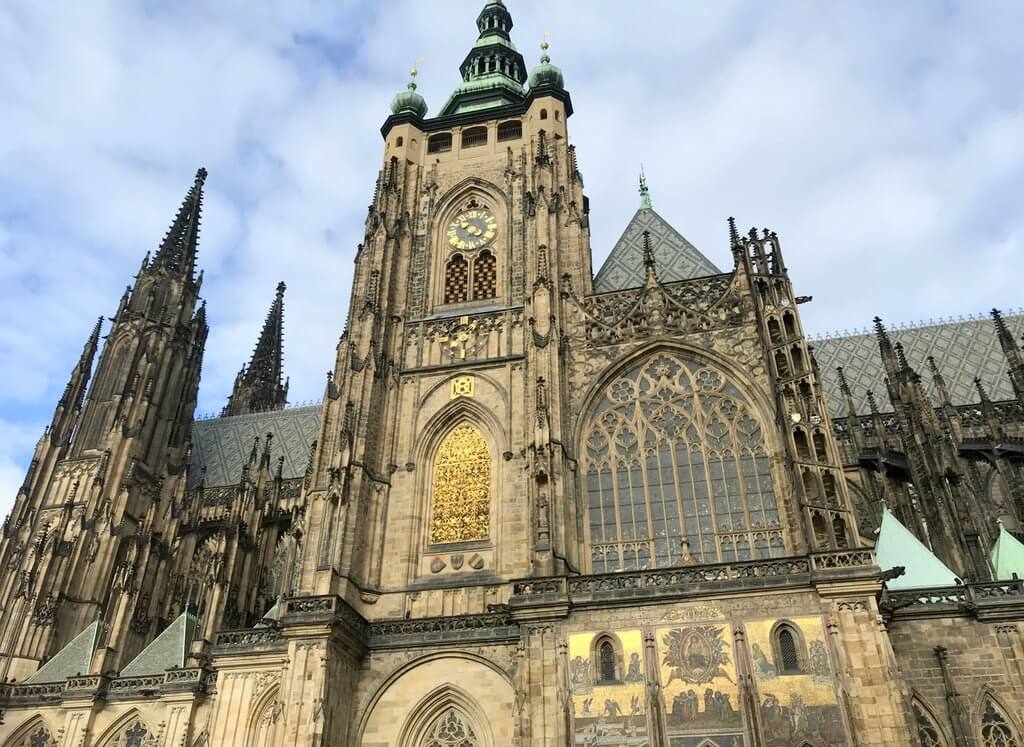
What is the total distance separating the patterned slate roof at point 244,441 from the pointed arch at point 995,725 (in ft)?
86.9

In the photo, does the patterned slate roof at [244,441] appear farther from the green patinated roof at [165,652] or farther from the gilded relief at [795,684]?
the gilded relief at [795,684]

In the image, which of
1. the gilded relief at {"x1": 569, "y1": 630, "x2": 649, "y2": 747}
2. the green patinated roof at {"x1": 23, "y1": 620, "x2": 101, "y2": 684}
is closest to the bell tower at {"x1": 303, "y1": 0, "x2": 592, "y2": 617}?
the gilded relief at {"x1": 569, "y1": 630, "x2": 649, "y2": 747}

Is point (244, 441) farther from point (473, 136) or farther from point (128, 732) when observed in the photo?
point (473, 136)

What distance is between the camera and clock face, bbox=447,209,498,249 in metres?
27.5

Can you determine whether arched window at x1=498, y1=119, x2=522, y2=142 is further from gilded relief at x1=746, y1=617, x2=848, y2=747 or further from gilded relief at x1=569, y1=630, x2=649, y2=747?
gilded relief at x1=746, y1=617, x2=848, y2=747

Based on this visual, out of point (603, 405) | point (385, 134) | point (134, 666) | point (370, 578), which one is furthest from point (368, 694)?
point (385, 134)

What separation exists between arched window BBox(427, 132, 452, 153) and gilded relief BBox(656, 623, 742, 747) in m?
20.0

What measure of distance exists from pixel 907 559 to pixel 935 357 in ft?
49.2

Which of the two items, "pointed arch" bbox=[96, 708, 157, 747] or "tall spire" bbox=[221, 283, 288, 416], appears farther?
"tall spire" bbox=[221, 283, 288, 416]

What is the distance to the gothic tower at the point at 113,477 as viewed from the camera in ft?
93.7

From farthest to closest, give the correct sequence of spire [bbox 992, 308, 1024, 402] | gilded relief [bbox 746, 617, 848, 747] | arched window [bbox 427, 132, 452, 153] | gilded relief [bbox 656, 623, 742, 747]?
arched window [bbox 427, 132, 452, 153] → spire [bbox 992, 308, 1024, 402] → gilded relief [bbox 656, 623, 742, 747] → gilded relief [bbox 746, 617, 848, 747]

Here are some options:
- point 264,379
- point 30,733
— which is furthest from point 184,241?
point 30,733

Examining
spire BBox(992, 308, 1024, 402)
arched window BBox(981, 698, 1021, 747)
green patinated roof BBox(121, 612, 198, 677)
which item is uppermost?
spire BBox(992, 308, 1024, 402)

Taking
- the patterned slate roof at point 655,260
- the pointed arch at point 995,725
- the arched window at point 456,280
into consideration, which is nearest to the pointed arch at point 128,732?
the arched window at point 456,280
